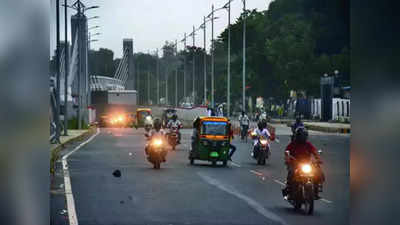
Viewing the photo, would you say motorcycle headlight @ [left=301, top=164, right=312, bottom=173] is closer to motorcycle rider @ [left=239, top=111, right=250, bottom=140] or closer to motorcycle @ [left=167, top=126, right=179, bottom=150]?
motorcycle @ [left=167, top=126, right=179, bottom=150]

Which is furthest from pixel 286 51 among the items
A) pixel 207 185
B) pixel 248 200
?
pixel 248 200

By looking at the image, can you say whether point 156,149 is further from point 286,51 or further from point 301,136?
point 286,51

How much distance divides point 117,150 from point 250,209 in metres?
23.1

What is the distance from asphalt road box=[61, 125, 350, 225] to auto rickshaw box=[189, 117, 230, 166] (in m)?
0.39

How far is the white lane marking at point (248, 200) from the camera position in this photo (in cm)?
1415

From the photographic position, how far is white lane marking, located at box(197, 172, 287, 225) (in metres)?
14.1

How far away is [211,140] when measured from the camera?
28.1 meters

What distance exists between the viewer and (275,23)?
112m

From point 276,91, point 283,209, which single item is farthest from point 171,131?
point 276,91

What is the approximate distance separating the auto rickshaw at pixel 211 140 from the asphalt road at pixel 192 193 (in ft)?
1.29

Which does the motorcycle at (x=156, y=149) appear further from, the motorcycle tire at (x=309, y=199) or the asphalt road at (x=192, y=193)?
the motorcycle tire at (x=309, y=199)
